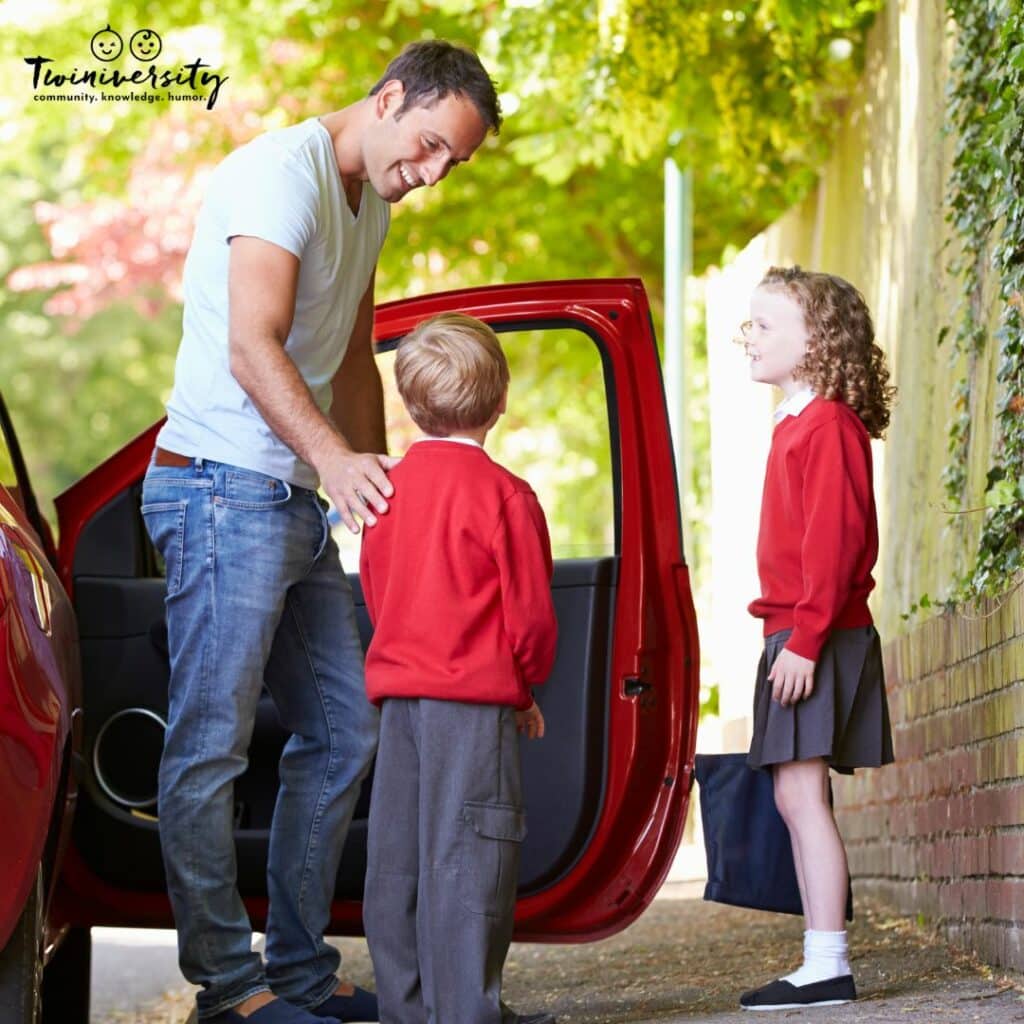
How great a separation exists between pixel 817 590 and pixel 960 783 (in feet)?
3.72

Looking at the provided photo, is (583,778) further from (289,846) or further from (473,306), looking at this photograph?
(473,306)

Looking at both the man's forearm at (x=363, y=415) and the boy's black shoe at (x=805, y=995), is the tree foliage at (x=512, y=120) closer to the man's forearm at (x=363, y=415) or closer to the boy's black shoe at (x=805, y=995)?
the man's forearm at (x=363, y=415)

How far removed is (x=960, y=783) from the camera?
4.92 metres

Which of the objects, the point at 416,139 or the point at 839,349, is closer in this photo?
the point at 416,139

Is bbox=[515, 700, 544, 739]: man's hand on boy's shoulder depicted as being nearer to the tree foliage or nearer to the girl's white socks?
the girl's white socks

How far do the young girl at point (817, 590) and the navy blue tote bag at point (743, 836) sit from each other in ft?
0.33

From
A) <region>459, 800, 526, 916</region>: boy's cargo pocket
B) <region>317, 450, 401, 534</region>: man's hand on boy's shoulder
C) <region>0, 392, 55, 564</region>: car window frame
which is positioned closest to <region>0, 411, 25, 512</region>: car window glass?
<region>0, 392, 55, 564</region>: car window frame

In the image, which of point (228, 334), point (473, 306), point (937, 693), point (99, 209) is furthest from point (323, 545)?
point (99, 209)

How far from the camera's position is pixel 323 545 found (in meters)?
4.14

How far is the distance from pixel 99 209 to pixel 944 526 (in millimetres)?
12259

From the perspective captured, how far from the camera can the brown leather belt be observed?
13.2 ft

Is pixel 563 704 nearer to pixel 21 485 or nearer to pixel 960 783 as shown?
pixel 960 783

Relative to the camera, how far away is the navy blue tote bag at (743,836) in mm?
4332

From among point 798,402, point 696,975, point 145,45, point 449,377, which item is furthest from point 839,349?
point 145,45
